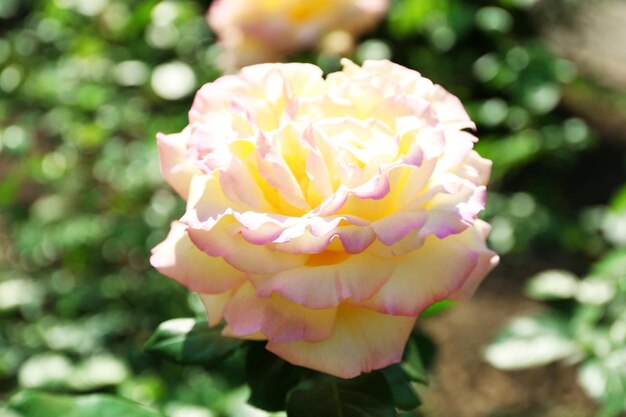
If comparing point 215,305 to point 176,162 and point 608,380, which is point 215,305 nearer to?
point 176,162

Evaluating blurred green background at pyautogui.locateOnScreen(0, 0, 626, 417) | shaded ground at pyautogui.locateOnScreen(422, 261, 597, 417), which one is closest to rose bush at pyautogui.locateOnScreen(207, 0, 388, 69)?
blurred green background at pyautogui.locateOnScreen(0, 0, 626, 417)

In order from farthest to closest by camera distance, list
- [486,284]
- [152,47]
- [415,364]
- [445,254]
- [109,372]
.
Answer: [486,284], [152,47], [109,372], [415,364], [445,254]

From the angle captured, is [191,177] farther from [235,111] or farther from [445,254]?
[445,254]

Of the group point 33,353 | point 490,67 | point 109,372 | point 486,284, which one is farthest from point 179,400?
point 486,284

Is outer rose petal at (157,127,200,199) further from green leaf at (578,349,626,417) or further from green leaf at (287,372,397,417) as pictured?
green leaf at (578,349,626,417)

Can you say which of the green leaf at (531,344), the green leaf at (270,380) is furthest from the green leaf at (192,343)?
the green leaf at (531,344)

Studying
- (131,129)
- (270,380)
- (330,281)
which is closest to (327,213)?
(330,281)
